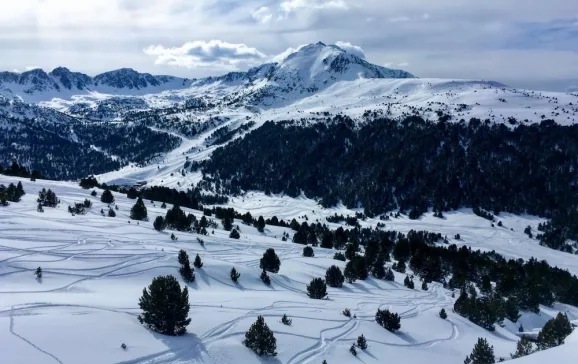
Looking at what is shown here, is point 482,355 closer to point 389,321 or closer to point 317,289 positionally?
point 389,321

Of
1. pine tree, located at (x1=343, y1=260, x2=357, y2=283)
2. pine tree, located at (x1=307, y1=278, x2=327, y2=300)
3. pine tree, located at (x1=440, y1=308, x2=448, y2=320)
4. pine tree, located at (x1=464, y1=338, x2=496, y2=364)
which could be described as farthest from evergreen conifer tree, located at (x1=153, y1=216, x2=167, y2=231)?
pine tree, located at (x1=464, y1=338, x2=496, y2=364)

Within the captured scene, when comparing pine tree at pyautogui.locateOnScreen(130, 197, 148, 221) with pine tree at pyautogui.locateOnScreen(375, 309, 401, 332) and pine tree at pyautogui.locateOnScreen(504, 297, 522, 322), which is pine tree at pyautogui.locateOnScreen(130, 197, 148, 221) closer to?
pine tree at pyautogui.locateOnScreen(375, 309, 401, 332)

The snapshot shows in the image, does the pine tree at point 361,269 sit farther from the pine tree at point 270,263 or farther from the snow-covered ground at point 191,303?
the pine tree at point 270,263

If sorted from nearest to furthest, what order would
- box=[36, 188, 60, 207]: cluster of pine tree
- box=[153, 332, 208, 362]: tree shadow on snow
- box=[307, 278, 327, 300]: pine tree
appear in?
box=[153, 332, 208, 362]: tree shadow on snow → box=[307, 278, 327, 300]: pine tree → box=[36, 188, 60, 207]: cluster of pine tree

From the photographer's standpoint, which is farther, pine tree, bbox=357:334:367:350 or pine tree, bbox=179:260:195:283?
pine tree, bbox=179:260:195:283

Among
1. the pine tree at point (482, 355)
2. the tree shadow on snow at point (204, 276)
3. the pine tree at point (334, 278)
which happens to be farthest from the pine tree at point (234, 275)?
the pine tree at point (482, 355)
